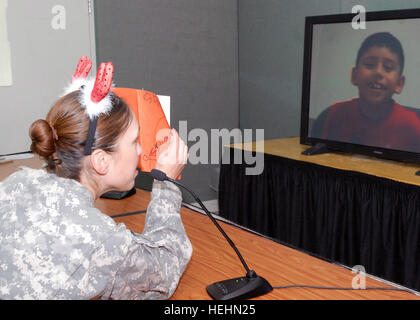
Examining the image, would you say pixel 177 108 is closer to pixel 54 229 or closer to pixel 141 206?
pixel 141 206

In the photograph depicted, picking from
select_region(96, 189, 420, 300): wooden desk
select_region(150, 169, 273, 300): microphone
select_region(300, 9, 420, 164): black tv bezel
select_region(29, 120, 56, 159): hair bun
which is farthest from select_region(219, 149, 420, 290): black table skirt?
select_region(29, 120, 56, 159): hair bun

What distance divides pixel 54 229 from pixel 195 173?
3195mm

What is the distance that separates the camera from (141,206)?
1690 mm

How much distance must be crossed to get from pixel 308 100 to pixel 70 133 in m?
2.08

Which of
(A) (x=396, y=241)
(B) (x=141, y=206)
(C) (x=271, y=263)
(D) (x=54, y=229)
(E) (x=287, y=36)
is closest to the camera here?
(D) (x=54, y=229)

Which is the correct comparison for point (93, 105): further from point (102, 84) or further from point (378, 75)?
point (378, 75)

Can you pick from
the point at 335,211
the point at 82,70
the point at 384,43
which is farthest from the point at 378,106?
the point at 82,70

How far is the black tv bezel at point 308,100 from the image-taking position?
2.35 m

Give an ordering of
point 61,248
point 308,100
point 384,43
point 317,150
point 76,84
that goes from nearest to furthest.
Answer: point 61,248
point 76,84
point 384,43
point 317,150
point 308,100

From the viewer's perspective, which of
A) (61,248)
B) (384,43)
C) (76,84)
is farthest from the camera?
(384,43)

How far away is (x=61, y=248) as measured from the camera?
850mm

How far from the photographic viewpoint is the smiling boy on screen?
7.79 ft
